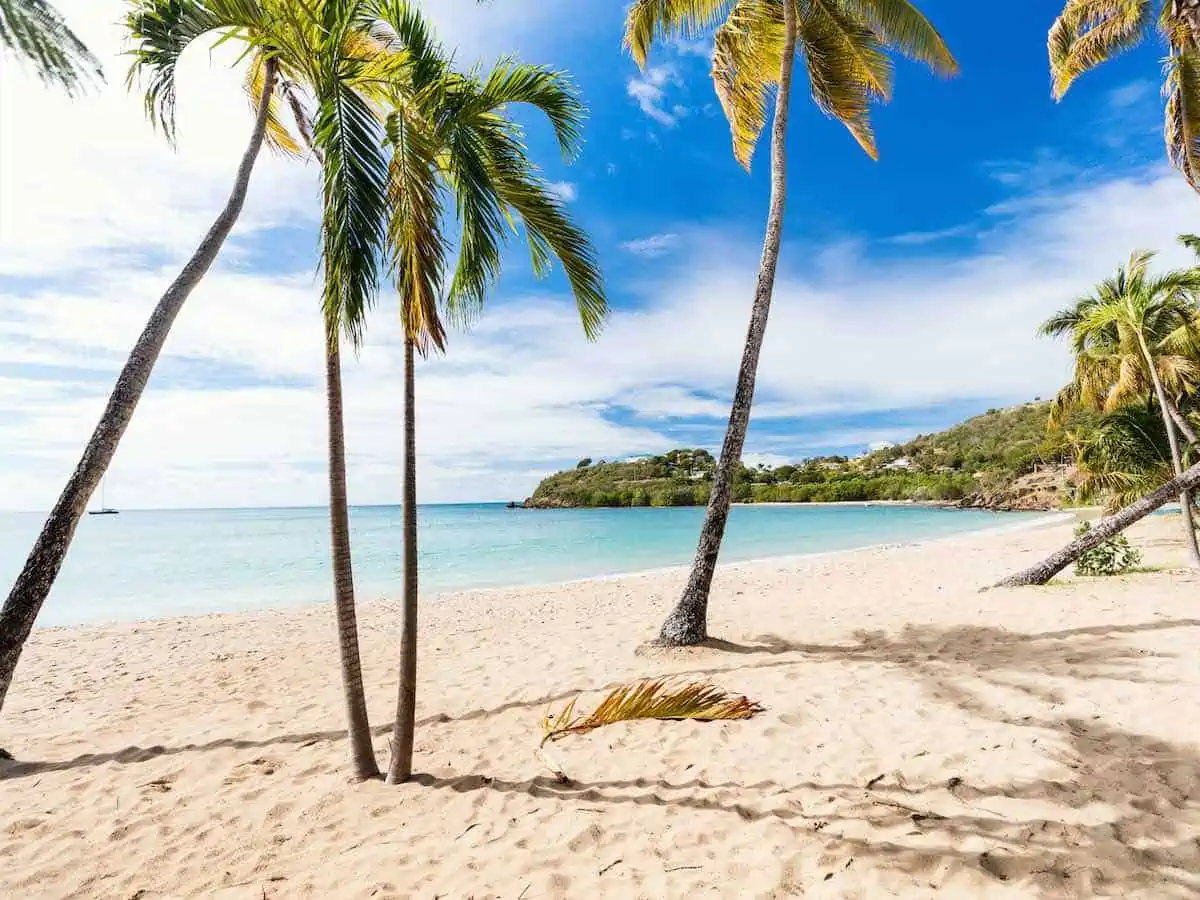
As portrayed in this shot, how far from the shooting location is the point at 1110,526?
26.9ft

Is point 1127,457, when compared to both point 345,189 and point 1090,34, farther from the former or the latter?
point 345,189

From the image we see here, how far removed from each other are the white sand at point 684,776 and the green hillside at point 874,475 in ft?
183

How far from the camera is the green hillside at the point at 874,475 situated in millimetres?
58719

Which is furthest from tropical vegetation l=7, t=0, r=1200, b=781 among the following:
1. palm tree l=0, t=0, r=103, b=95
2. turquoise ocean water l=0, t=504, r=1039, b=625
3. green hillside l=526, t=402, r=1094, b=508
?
green hillside l=526, t=402, r=1094, b=508

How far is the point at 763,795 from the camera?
351cm

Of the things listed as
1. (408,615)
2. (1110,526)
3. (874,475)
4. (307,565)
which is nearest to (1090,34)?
(1110,526)

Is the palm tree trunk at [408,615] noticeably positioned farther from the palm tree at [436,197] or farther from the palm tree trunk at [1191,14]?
the palm tree trunk at [1191,14]

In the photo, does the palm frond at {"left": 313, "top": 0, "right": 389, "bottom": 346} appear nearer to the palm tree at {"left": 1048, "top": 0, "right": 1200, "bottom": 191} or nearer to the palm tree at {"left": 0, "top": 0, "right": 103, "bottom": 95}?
the palm tree at {"left": 0, "top": 0, "right": 103, "bottom": 95}

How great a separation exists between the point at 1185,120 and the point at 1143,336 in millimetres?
3663

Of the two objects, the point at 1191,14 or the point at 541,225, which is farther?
the point at 1191,14

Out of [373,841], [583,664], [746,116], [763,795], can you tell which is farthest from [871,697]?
[746,116]

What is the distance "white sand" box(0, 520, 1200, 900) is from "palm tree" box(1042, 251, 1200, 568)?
4.83 metres

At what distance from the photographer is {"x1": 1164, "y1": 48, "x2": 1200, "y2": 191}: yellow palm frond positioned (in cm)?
902

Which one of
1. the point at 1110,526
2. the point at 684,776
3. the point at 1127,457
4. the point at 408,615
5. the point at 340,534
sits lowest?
the point at 684,776
